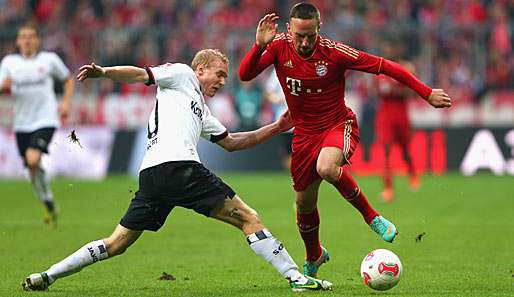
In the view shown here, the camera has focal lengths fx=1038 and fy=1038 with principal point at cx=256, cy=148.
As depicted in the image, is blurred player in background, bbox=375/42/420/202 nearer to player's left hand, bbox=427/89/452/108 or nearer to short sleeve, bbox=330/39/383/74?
short sleeve, bbox=330/39/383/74

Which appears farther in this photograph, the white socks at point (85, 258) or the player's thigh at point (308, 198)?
the player's thigh at point (308, 198)

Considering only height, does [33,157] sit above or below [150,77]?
below

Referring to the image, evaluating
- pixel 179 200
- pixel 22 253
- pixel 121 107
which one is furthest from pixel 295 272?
pixel 121 107

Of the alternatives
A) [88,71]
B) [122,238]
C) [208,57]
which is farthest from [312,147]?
[88,71]

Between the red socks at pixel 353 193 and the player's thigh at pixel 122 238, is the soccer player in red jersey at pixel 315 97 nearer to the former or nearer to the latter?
the red socks at pixel 353 193

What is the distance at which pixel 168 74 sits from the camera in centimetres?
793

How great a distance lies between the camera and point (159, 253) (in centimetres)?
1112

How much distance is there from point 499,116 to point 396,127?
512 cm

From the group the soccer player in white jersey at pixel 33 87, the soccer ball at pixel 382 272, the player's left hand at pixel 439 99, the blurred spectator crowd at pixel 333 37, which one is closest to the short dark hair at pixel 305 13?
the player's left hand at pixel 439 99

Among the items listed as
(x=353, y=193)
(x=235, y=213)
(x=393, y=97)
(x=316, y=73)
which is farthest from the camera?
(x=393, y=97)

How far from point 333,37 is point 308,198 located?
50.9 ft

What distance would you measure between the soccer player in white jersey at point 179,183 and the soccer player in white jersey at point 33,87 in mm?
6234

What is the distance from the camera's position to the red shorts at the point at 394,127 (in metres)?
18.5

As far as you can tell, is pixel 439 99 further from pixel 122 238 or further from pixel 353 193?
pixel 122 238
